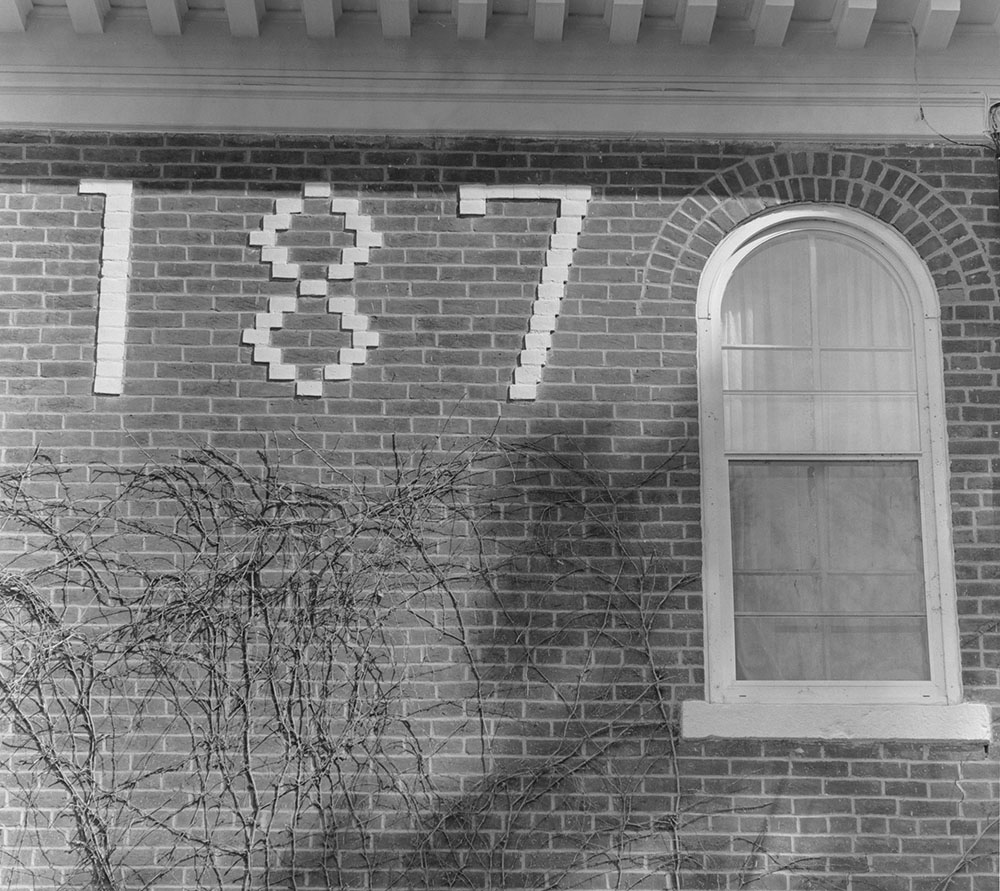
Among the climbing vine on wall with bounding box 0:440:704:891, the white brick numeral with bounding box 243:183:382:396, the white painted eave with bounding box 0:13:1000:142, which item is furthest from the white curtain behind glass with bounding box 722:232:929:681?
the white brick numeral with bounding box 243:183:382:396

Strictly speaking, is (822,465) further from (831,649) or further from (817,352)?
(831,649)

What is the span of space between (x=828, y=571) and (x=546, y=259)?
1.99 metres

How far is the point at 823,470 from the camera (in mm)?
6309

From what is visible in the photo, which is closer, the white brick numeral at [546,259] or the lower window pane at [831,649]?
the lower window pane at [831,649]

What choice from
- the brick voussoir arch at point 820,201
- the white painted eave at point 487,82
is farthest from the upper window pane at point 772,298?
the white painted eave at point 487,82

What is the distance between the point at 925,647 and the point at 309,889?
2979mm

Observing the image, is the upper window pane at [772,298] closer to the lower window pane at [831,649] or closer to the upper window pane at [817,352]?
the upper window pane at [817,352]

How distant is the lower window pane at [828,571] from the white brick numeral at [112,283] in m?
2.94

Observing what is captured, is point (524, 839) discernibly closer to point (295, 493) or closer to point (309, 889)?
point (309, 889)

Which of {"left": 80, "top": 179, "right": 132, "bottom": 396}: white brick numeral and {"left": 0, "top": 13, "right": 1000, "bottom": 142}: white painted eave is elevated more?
{"left": 0, "top": 13, "right": 1000, "bottom": 142}: white painted eave

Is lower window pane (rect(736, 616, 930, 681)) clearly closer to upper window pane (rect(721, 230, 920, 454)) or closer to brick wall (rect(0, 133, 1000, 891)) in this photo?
brick wall (rect(0, 133, 1000, 891))

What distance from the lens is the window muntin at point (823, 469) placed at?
6.11 meters

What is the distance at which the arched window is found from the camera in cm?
611

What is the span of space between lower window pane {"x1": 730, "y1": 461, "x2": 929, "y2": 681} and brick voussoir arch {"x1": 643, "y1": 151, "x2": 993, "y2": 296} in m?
1.00
